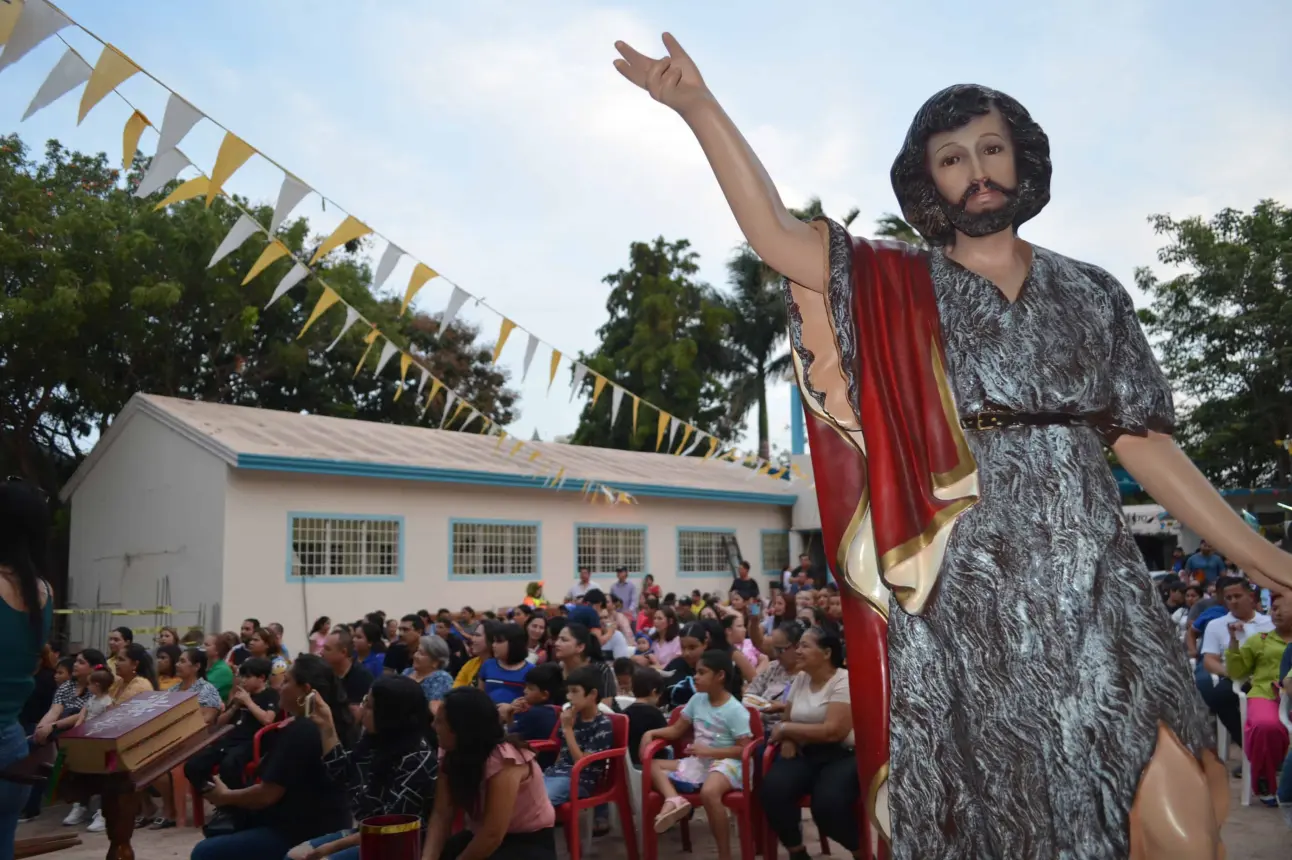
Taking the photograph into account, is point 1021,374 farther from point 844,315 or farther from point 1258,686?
point 1258,686

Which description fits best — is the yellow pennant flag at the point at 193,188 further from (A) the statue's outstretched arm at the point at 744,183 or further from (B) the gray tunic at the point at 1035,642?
(B) the gray tunic at the point at 1035,642

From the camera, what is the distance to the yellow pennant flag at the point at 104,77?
213 inches

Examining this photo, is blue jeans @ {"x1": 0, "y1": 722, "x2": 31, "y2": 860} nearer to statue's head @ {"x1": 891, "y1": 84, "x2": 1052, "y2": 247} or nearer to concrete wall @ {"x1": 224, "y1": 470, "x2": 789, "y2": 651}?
statue's head @ {"x1": 891, "y1": 84, "x2": 1052, "y2": 247}

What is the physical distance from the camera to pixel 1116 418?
2.10 metres

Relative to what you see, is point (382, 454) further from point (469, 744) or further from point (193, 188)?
point (469, 744)

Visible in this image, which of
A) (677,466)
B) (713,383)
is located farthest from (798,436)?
(713,383)

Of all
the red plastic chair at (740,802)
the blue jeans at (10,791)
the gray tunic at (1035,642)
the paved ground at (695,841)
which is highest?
the gray tunic at (1035,642)

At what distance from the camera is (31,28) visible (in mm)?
5105

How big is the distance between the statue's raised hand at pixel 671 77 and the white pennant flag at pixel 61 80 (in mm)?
4178

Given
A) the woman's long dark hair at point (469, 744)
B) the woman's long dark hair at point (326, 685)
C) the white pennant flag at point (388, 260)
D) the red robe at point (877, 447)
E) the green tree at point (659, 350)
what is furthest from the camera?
the green tree at point (659, 350)

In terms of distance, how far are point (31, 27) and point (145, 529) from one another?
1054 centimetres

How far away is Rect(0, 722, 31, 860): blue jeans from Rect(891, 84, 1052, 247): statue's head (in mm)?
3076

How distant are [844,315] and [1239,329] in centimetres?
2150

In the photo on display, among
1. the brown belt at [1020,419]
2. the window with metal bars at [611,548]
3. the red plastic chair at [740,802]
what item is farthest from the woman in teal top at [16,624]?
the window with metal bars at [611,548]
